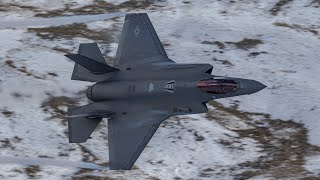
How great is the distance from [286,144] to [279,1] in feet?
41.5

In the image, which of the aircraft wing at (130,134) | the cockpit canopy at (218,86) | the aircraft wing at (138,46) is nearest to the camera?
the aircraft wing at (130,134)

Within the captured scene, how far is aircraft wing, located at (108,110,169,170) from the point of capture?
57.2 ft

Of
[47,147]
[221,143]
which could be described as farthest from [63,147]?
[221,143]

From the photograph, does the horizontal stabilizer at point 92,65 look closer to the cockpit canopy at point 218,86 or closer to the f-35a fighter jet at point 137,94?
the f-35a fighter jet at point 137,94

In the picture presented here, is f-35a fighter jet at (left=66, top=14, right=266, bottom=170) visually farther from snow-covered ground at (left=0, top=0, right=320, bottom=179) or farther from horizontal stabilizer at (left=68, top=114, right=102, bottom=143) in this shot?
snow-covered ground at (left=0, top=0, right=320, bottom=179)

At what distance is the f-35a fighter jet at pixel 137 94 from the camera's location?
58.3 feet

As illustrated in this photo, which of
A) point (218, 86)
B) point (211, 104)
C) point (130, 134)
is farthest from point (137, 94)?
point (211, 104)

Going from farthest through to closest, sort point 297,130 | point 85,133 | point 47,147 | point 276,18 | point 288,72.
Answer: point 276,18 < point 288,72 < point 297,130 < point 47,147 < point 85,133

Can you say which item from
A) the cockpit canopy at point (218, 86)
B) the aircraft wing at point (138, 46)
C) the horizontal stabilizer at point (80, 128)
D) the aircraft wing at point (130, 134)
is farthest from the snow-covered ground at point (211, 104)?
the cockpit canopy at point (218, 86)

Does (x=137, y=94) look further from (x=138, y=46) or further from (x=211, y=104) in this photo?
(x=211, y=104)

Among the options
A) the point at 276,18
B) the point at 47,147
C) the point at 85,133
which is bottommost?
the point at 47,147

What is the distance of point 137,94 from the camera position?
1859cm

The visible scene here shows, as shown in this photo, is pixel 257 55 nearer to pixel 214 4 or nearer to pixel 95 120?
pixel 214 4

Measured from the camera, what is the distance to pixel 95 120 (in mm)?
18812
